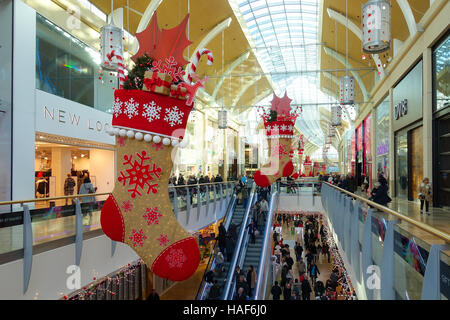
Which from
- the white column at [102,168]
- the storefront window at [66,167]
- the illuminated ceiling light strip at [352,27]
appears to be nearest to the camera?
the storefront window at [66,167]

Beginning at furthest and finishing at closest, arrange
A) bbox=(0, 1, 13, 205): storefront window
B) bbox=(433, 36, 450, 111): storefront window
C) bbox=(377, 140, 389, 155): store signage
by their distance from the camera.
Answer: bbox=(377, 140, 389, 155): store signage
bbox=(0, 1, 13, 205): storefront window
bbox=(433, 36, 450, 111): storefront window

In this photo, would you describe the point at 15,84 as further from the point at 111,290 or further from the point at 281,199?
the point at 281,199

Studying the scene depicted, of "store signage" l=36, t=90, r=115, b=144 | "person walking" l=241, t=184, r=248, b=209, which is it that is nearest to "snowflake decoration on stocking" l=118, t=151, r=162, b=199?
"store signage" l=36, t=90, r=115, b=144

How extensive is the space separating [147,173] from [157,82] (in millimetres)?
885

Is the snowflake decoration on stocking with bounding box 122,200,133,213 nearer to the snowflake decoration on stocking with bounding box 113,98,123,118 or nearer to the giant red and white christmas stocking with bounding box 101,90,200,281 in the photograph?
the giant red and white christmas stocking with bounding box 101,90,200,281

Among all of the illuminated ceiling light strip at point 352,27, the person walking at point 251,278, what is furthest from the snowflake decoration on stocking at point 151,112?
the illuminated ceiling light strip at point 352,27

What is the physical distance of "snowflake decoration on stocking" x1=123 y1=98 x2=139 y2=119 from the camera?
3.65m

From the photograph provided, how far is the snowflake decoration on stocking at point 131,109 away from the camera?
3.65 metres

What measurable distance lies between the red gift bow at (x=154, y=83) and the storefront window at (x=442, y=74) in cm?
732

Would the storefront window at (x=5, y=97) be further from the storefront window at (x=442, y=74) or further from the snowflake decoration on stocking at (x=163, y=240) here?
the storefront window at (x=442, y=74)

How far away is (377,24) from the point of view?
5621 mm
